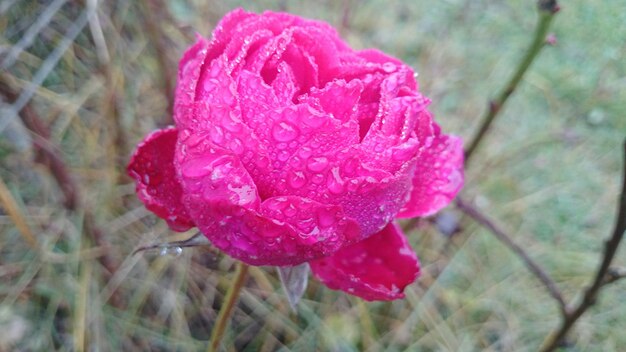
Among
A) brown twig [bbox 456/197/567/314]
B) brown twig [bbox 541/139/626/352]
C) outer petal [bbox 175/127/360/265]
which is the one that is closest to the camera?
outer petal [bbox 175/127/360/265]

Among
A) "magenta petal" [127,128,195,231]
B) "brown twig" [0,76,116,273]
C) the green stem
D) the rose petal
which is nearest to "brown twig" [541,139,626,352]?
the green stem

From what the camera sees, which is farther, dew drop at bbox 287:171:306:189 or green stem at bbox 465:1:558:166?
green stem at bbox 465:1:558:166

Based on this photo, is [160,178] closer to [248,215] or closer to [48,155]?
[248,215]

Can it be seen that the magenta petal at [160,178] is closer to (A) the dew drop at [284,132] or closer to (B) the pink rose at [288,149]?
(B) the pink rose at [288,149]

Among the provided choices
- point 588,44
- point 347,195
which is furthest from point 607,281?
point 588,44

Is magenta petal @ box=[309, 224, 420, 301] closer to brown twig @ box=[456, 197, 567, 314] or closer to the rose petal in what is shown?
the rose petal

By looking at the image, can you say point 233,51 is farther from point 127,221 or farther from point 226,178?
point 127,221
